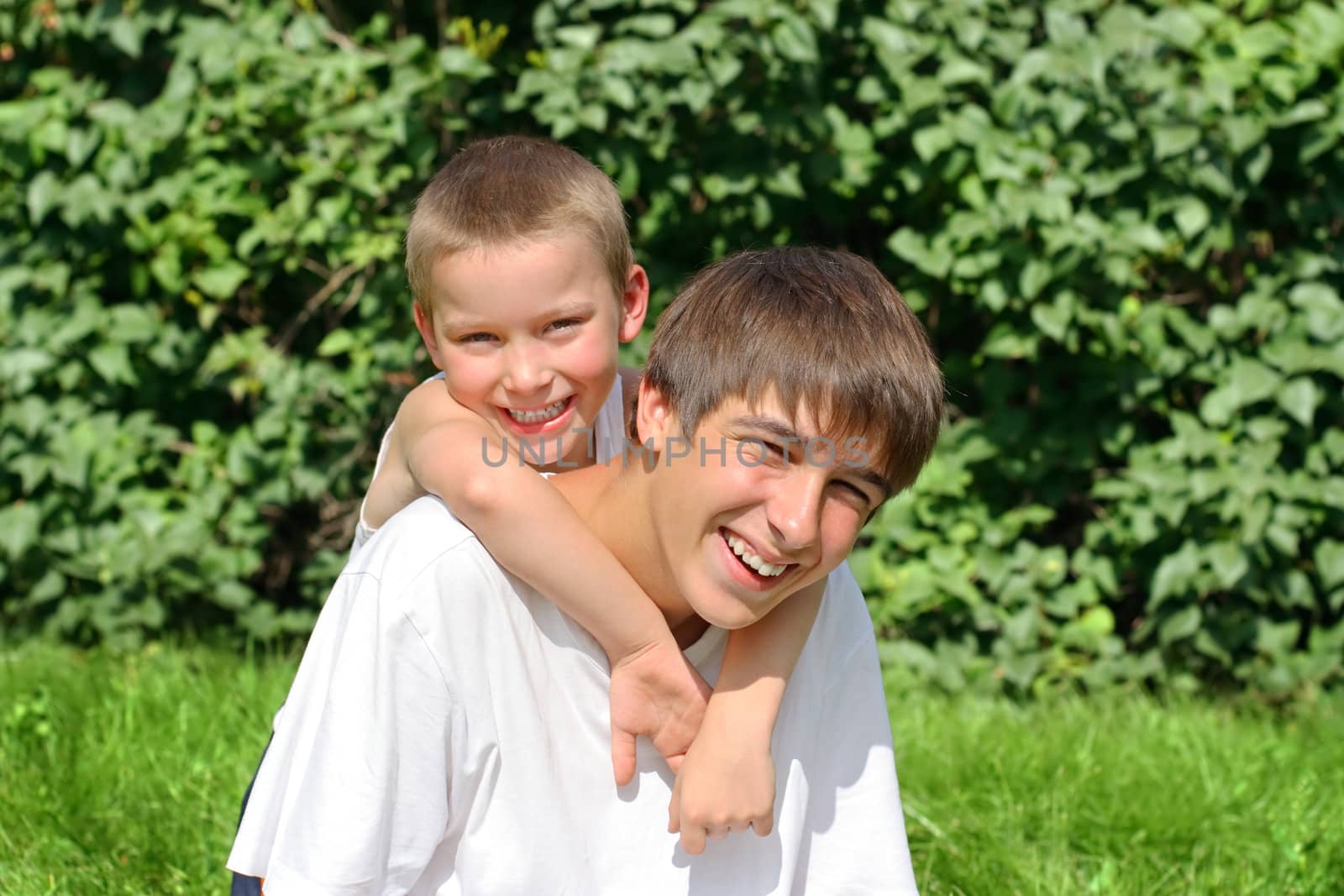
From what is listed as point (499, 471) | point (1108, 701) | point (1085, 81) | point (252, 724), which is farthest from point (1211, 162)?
point (252, 724)

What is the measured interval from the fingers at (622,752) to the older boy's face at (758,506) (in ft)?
0.66

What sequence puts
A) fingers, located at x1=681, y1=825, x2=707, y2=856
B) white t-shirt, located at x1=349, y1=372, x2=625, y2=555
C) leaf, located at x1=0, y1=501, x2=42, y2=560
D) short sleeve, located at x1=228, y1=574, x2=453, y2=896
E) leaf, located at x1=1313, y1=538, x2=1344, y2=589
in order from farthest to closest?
leaf, located at x1=0, y1=501, x2=42, y2=560
leaf, located at x1=1313, y1=538, x2=1344, y2=589
white t-shirt, located at x1=349, y1=372, x2=625, y2=555
fingers, located at x1=681, y1=825, x2=707, y2=856
short sleeve, located at x1=228, y1=574, x2=453, y2=896

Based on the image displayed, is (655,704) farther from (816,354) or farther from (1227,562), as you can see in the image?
(1227,562)

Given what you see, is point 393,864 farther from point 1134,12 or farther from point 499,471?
point 1134,12

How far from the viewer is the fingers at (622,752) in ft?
5.91

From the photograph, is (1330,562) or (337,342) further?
(337,342)

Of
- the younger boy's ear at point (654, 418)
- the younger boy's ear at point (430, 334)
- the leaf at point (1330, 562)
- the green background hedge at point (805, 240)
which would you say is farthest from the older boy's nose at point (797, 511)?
the leaf at point (1330, 562)

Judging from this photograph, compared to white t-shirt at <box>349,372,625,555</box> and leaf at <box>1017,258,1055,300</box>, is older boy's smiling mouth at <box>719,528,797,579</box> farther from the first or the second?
leaf at <box>1017,258,1055,300</box>

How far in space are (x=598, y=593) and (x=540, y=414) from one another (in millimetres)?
508

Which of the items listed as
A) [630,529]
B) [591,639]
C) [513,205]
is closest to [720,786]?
[591,639]

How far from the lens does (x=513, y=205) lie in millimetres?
2080

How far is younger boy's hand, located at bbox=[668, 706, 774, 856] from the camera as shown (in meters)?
1.75

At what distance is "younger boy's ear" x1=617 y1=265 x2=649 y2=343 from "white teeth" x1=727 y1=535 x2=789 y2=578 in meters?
0.64

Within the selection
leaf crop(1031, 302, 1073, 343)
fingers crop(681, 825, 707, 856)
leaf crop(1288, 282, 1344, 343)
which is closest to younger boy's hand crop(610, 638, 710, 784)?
fingers crop(681, 825, 707, 856)
